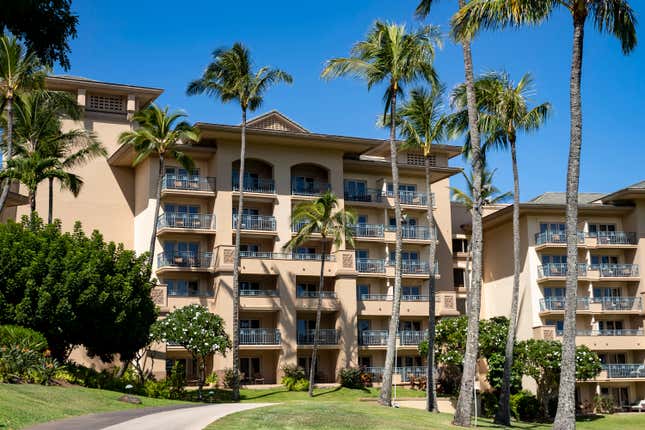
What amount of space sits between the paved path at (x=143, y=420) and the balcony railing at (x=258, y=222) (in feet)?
84.5

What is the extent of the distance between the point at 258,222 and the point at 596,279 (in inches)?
1011

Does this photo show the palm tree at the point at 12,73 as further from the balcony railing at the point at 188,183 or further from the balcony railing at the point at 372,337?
the balcony railing at the point at 372,337

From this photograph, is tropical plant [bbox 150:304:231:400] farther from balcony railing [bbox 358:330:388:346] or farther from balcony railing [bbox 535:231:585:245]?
balcony railing [bbox 535:231:585:245]

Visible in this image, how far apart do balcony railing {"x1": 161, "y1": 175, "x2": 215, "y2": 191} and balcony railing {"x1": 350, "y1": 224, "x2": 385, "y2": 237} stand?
10912 mm

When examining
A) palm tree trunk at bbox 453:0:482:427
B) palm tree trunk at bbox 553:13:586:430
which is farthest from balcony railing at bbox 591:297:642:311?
palm tree trunk at bbox 553:13:586:430

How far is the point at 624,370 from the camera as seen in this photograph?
191 ft

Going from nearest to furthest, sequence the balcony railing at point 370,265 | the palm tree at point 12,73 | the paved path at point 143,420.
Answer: the paved path at point 143,420 → the palm tree at point 12,73 → the balcony railing at point 370,265

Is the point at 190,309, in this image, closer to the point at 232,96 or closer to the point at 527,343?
the point at 232,96

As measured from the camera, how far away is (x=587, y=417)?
54.0 meters

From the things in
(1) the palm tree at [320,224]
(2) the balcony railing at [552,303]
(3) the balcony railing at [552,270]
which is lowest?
(2) the balcony railing at [552,303]

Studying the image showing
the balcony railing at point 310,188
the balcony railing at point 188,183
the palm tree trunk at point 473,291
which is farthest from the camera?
the balcony railing at point 310,188

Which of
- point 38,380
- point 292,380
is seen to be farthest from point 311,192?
point 38,380

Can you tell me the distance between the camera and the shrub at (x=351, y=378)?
5200cm

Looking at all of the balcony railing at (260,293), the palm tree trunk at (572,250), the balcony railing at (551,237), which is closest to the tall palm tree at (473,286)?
the palm tree trunk at (572,250)
